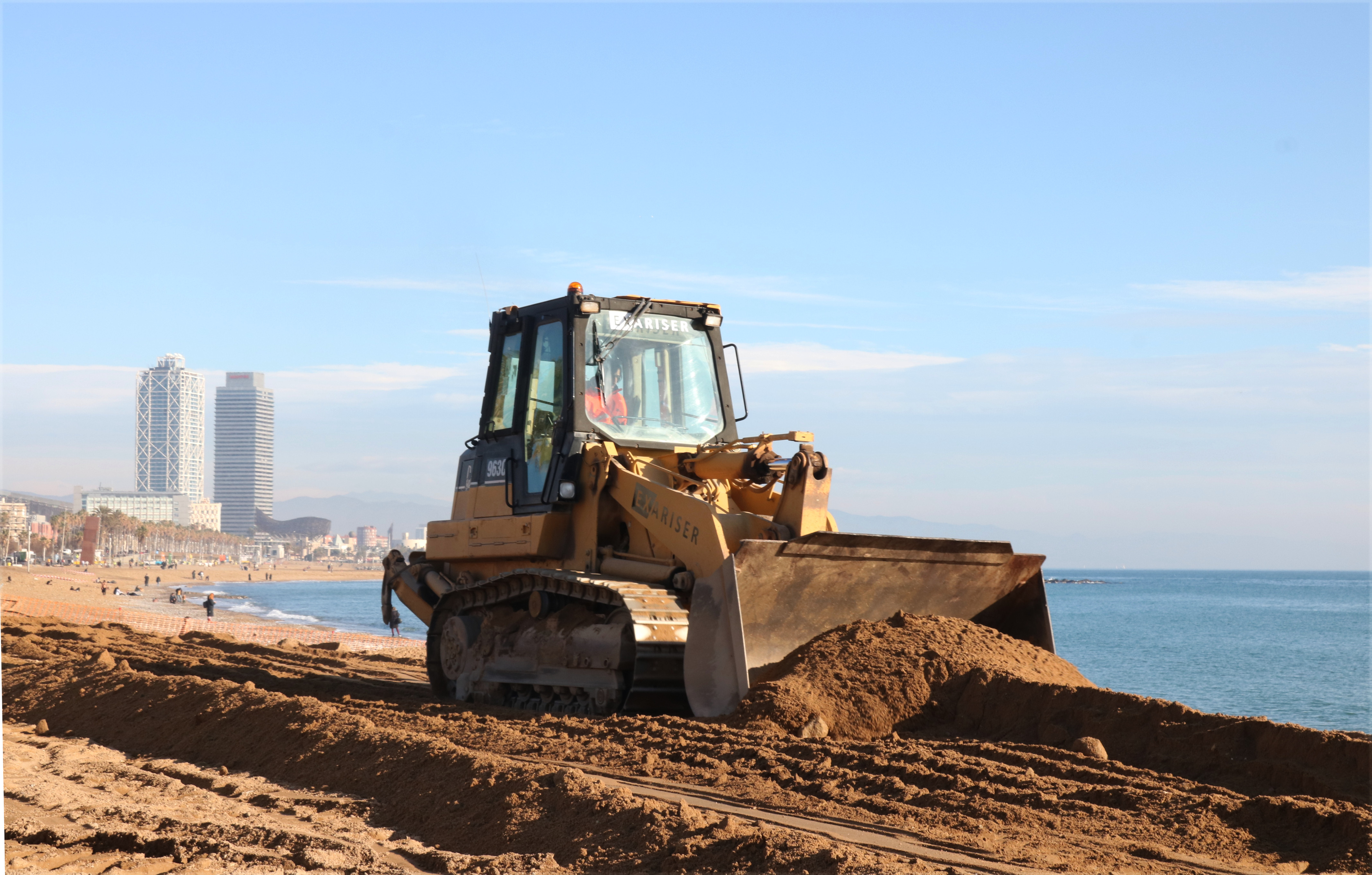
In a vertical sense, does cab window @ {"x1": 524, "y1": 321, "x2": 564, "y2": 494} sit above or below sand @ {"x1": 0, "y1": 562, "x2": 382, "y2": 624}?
above

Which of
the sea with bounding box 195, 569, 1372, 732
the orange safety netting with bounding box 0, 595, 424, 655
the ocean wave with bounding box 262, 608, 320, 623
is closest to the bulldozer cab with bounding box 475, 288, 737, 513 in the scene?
the sea with bounding box 195, 569, 1372, 732

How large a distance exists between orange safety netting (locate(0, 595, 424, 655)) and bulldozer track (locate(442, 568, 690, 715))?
20310mm

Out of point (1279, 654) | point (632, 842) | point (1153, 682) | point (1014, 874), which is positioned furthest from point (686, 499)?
point (1279, 654)

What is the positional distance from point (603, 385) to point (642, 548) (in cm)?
159

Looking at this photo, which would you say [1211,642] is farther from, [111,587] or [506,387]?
[111,587]

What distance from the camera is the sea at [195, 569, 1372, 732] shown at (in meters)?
33.6

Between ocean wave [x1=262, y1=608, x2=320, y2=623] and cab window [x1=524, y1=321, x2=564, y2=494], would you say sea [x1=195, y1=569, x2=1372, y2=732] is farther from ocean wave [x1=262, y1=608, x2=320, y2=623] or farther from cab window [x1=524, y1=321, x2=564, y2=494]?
cab window [x1=524, y1=321, x2=564, y2=494]

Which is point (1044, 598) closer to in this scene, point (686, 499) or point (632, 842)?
point (686, 499)

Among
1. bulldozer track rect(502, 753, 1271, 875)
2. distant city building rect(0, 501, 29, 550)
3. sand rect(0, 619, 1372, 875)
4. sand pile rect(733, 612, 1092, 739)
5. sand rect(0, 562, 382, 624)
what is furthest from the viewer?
distant city building rect(0, 501, 29, 550)

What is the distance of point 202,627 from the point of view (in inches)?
1639

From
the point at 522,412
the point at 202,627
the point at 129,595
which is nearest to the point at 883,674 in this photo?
the point at 522,412

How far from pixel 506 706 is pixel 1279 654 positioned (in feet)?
158

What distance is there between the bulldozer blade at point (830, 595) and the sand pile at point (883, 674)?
0.20 m

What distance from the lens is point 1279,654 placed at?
169 feet
